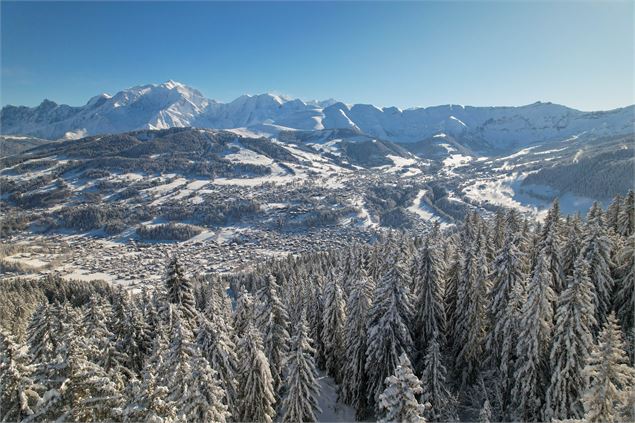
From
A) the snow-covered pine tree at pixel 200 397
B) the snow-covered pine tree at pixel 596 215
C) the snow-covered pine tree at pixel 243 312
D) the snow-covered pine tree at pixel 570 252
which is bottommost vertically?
the snow-covered pine tree at pixel 243 312

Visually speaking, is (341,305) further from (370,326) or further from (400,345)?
(400,345)

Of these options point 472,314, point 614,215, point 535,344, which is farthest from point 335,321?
point 614,215

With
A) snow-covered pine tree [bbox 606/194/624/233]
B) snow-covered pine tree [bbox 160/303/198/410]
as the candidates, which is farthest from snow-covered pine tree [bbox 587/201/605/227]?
snow-covered pine tree [bbox 160/303/198/410]

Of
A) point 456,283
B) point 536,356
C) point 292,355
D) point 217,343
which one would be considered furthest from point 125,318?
point 536,356

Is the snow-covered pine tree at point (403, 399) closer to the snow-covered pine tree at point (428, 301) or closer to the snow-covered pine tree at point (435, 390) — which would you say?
the snow-covered pine tree at point (435, 390)

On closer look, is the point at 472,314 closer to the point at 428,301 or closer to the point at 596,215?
the point at 428,301

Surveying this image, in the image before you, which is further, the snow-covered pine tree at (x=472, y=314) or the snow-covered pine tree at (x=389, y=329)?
the snow-covered pine tree at (x=472, y=314)

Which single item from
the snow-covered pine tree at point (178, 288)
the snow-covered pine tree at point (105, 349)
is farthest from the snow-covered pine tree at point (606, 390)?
the snow-covered pine tree at point (178, 288)

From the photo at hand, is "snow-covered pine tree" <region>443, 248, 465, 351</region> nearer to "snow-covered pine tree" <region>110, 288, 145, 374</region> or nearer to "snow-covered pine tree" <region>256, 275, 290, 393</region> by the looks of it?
"snow-covered pine tree" <region>256, 275, 290, 393</region>
